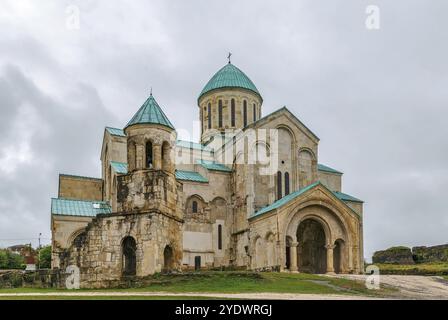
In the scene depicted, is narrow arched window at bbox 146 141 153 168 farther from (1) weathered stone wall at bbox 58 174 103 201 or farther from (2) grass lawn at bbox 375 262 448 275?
(2) grass lawn at bbox 375 262 448 275

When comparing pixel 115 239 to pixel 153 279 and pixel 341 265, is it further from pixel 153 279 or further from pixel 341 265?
pixel 341 265

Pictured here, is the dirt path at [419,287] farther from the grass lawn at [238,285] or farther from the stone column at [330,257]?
the stone column at [330,257]

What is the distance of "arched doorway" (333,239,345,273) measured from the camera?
110ft

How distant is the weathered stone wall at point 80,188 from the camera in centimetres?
3888

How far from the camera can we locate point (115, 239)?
2477 centimetres

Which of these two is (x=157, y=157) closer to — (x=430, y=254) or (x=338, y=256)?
(x=338, y=256)

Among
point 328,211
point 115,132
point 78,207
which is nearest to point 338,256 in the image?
point 328,211

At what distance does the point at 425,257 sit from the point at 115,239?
29.3 m

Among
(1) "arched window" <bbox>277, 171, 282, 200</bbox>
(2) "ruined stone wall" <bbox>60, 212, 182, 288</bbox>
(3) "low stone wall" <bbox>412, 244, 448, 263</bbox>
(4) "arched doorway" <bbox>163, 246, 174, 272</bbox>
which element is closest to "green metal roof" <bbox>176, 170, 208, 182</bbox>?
(1) "arched window" <bbox>277, 171, 282, 200</bbox>

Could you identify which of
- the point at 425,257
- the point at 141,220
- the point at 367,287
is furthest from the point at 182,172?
the point at 425,257

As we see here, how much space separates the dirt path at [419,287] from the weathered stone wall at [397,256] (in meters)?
16.0

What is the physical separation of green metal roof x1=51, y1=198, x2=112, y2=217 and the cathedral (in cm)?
8
